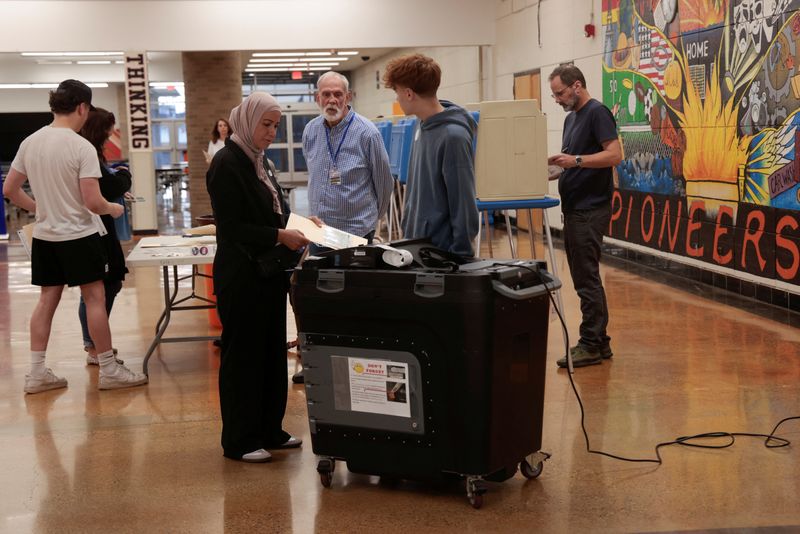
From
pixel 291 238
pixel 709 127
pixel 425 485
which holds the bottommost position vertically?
pixel 425 485

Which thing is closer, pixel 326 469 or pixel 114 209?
pixel 326 469

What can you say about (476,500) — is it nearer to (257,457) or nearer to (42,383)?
(257,457)

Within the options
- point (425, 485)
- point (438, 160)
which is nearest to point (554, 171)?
point (438, 160)

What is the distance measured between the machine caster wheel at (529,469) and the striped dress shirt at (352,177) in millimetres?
1714

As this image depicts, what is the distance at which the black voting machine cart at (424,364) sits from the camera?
3.03 m

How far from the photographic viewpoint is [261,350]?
12.0 ft

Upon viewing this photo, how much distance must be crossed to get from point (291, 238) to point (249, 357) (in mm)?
486

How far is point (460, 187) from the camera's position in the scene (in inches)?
133

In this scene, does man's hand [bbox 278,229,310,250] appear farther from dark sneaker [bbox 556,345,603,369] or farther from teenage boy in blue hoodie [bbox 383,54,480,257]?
dark sneaker [bbox 556,345,603,369]

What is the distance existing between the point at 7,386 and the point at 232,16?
8854mm

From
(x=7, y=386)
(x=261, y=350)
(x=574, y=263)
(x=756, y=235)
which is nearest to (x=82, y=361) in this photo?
(x=7, y=386)

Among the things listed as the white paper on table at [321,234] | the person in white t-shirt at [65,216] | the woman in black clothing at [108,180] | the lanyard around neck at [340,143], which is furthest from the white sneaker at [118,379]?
the white paper on table at [321,234]

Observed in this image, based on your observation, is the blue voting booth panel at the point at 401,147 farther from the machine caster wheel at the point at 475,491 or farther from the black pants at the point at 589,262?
the machine caster wheel at the point at 475,491

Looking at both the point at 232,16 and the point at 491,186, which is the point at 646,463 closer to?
the point at 491,186
